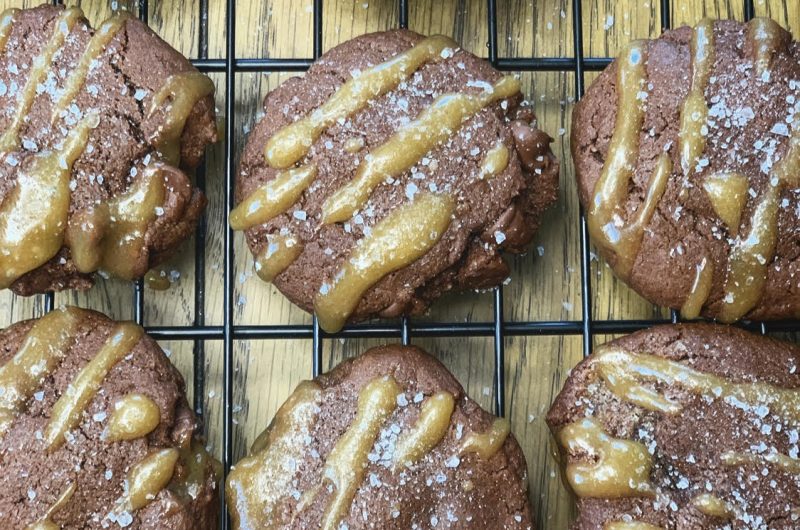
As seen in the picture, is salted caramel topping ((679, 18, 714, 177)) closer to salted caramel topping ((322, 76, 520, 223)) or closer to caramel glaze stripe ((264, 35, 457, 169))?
salted caramel topping ((322, 76, 520, 223))

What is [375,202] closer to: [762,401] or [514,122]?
[514,122]

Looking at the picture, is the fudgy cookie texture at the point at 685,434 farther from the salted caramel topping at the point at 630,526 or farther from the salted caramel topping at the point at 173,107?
the salted caramel topping at the point at 173,107

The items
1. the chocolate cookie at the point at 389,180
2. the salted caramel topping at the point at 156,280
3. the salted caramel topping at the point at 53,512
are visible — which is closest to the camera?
the salted caramel topping at the point at 53,512

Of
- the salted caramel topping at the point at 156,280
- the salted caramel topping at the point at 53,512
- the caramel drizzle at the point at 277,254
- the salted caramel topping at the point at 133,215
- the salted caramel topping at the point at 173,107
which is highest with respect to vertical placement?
the salted caramel topping at the point at 173,107

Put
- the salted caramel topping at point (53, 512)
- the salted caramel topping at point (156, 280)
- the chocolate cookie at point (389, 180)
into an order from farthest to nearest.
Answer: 1. the salted caramel topping at point (156, 280)
2. the chocolate cookie at point (389, 180)
3. the salted caramel topping at point (53, 512)

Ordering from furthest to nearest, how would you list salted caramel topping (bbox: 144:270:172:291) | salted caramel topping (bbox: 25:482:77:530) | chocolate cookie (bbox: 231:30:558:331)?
salted caramel topping (bbox: 144:270:172:291) < chocolate cookie (bbox: 231:30:558:331) < salted caramel topping (bbox: 25:482:77:530)

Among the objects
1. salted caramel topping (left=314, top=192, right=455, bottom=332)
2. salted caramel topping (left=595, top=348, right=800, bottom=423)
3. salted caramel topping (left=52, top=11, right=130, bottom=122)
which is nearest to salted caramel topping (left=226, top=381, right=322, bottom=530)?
salted caramel topping (left=314, top=192, right=455, bottom=332)

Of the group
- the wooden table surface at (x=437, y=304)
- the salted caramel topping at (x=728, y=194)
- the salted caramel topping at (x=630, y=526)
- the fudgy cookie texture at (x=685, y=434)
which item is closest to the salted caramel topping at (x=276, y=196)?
the wooden table surface at (x=437, y=304)

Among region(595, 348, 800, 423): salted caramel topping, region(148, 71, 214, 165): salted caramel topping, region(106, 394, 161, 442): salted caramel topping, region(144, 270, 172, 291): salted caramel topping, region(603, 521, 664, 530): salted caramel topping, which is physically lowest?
region(603, 521, 664, 530): salted caramel topping
